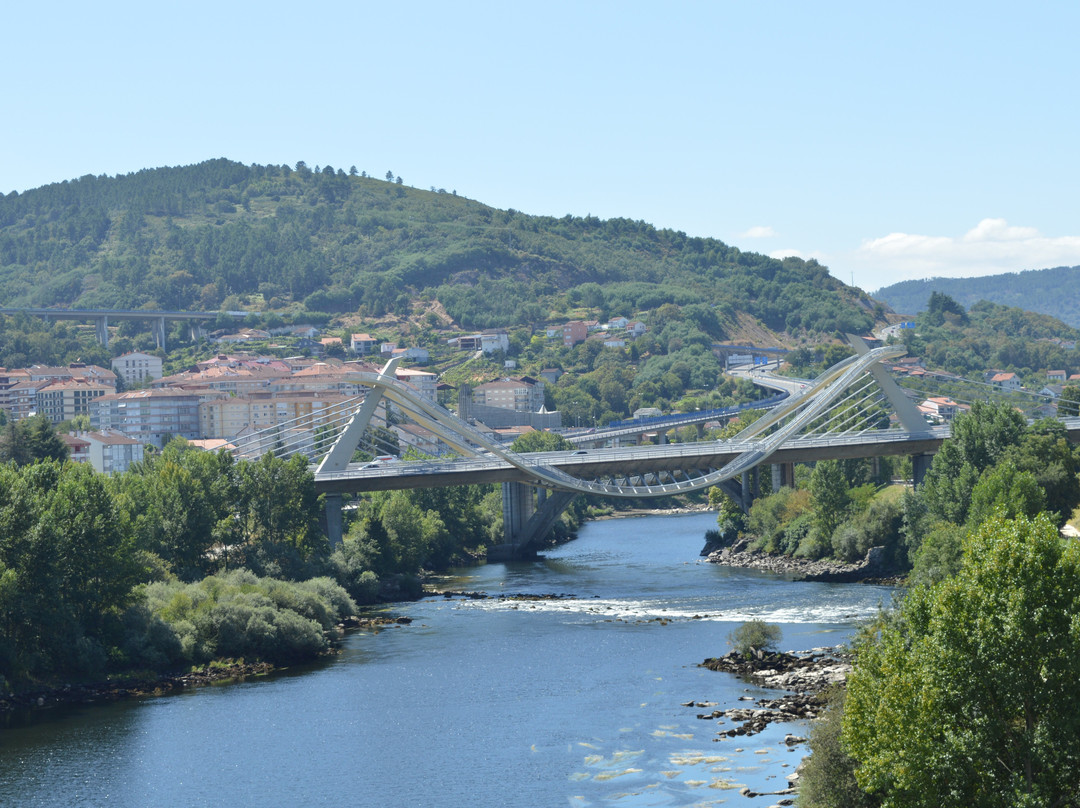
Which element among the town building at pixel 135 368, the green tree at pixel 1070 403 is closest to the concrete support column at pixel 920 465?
the green tree at pixel 1070 403

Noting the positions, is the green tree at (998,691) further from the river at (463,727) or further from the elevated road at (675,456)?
the elevated road at (675,456)

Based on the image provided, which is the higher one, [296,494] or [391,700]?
[296,494]

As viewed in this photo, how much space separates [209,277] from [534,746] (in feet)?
453

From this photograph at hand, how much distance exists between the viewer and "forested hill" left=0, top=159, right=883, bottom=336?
507 ft

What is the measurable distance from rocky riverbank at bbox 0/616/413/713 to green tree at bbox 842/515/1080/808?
803 inches

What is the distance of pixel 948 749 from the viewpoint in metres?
17.1

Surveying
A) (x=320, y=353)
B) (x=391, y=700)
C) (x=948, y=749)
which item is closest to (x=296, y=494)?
(x=391, y=700)

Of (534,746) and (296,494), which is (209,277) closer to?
(296,494)

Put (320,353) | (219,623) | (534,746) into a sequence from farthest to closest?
(320,353) < (219,623) < (534,746)

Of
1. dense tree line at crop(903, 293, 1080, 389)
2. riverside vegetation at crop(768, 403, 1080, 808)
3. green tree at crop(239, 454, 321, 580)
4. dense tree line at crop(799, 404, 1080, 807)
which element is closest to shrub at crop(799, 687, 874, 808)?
riverside vegetation at crop(768, 403, 1080, 808)

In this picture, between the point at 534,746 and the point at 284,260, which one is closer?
the point at 534,746

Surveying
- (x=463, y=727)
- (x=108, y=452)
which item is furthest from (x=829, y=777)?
(x=108, y=452)

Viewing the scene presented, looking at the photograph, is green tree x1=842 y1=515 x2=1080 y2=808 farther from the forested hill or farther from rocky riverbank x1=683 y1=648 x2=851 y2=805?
the forested hill

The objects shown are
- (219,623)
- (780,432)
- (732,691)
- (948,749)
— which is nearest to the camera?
(948,749)
